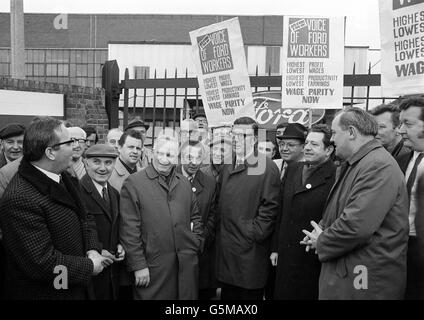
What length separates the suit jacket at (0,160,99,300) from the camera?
106 inches

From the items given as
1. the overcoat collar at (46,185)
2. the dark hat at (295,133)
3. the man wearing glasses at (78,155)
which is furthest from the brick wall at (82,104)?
the overcoat collar at (46,185)

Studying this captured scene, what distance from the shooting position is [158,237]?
3.80 meters

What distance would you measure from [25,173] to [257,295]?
242 centimetres

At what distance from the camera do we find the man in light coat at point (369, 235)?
2934 millimetres

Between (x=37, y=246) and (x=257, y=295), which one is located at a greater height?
(x=37, y=246)

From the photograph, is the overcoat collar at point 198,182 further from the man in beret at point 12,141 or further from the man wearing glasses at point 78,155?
the man in beret at point 12,141

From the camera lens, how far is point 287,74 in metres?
5.63

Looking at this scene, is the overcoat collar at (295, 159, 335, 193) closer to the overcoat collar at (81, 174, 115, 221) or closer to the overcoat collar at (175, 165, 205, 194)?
the overcoat collar at (175, 165, 205, 194)

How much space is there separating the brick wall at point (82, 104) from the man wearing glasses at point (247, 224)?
4465 mm

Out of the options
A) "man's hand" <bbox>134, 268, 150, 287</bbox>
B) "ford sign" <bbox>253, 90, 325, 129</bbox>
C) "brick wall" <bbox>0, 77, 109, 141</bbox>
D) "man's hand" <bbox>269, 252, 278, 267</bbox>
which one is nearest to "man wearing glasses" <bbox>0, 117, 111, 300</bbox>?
"man's hand" <bbox>134, 268, 150, 287</bbox>

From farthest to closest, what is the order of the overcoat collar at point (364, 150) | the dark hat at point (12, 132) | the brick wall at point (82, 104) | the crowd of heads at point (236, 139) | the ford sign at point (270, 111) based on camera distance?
the ford sign at point (270, 111), the brick wall at point (82, 104), the dark hat at point (12, 132), the overcoat collar at point (364, 150), the crowd of heads at point (236, 139)
